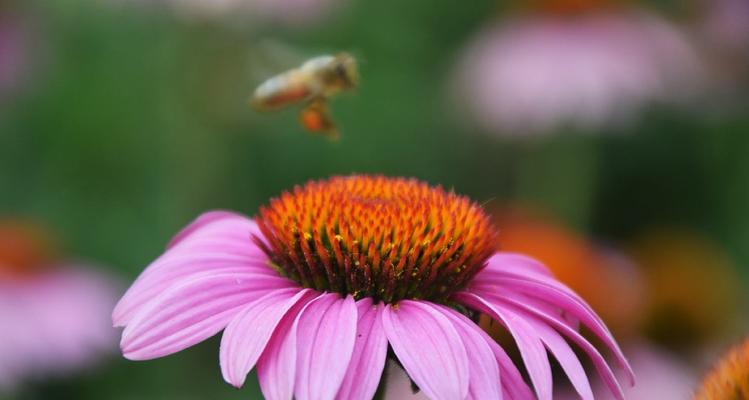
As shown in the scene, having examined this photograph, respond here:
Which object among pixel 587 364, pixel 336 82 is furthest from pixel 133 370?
pixel 336 82

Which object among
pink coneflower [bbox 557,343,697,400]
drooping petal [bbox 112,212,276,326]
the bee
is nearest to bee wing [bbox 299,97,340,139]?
the bee

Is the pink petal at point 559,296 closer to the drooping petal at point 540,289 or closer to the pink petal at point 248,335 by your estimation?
the drooping petal at point 540,289

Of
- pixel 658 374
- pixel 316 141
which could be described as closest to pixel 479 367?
pixel 658 374

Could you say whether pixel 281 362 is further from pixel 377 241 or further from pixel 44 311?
pixel 44 311

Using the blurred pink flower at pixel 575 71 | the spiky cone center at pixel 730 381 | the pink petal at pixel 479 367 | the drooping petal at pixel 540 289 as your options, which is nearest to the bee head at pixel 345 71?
the drooping petal at pixel 540 289

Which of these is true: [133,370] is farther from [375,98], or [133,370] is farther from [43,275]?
[375,98]
